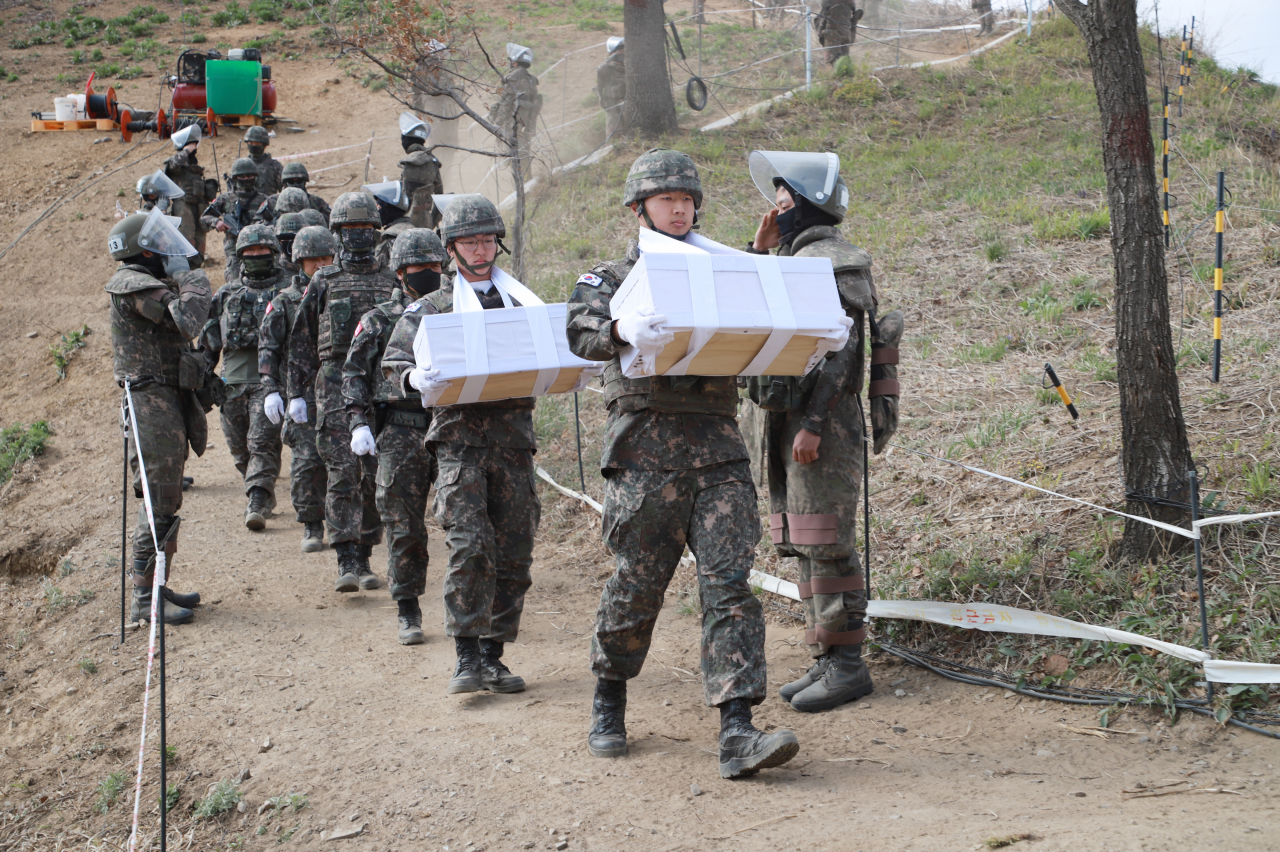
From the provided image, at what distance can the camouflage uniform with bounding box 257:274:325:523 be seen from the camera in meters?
7.41

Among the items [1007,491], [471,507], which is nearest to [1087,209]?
[1007,491]

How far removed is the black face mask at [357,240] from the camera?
277 inches

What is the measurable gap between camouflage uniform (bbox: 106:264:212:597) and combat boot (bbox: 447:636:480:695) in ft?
7.81

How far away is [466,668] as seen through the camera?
16.7 feet

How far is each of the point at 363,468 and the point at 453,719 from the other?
96.0 inches

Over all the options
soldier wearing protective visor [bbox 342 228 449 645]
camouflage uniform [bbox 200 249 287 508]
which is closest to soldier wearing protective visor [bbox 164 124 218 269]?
camouflage uniform [bbox 200 249 287 508]

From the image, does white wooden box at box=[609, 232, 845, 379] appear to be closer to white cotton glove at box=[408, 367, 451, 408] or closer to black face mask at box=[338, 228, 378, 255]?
white cotton glove at box=[408, 367, 451, 408]

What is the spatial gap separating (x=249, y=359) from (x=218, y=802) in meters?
5.21

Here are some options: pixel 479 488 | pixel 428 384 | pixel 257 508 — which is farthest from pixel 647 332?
pixel 257 508

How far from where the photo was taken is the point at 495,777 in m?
4.14

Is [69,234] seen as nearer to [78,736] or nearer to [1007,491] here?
[78,736]

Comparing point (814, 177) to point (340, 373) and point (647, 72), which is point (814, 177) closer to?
point (340, 373)

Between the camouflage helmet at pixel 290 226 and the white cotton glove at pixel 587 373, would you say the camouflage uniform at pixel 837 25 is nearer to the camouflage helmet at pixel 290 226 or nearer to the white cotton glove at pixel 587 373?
the camouflage helmet at pixel 290 226

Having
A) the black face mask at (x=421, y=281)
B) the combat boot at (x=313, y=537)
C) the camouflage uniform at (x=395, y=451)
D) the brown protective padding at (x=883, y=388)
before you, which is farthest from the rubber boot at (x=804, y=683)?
the combat boot at (x=313, y=537)
